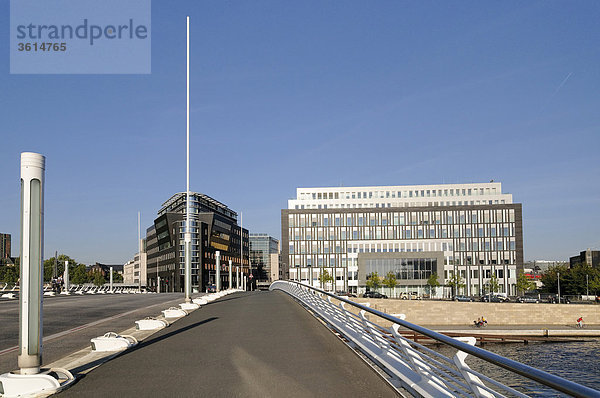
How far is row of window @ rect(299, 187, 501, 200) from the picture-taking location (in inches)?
5694

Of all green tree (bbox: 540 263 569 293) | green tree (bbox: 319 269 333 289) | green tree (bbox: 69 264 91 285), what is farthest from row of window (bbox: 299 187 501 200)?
green tree (bbox: 69 264 91 285)

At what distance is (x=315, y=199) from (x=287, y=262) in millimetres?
19468

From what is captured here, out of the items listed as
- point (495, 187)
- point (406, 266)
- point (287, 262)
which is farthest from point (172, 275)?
point (495, 187)

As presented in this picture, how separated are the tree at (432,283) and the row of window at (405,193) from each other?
34588mm

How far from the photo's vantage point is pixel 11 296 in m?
43.9

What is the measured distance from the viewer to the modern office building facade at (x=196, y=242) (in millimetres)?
130375

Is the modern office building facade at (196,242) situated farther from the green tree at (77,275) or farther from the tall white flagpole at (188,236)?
the tall white flagpole at (188,236)

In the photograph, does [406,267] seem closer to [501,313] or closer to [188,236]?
[501,313]

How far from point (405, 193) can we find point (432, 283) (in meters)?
38.4

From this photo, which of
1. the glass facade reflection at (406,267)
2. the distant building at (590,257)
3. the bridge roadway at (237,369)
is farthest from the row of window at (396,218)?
the bridge roadway at (237,369)

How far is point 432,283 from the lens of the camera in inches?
4444

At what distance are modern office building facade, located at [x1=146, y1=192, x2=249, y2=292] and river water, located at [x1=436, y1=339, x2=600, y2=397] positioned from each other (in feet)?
240

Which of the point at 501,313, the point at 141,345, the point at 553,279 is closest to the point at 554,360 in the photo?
the point at 501,313

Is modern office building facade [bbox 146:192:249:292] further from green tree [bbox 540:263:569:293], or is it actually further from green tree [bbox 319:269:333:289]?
green tree [bbox 540:263:569:293]
